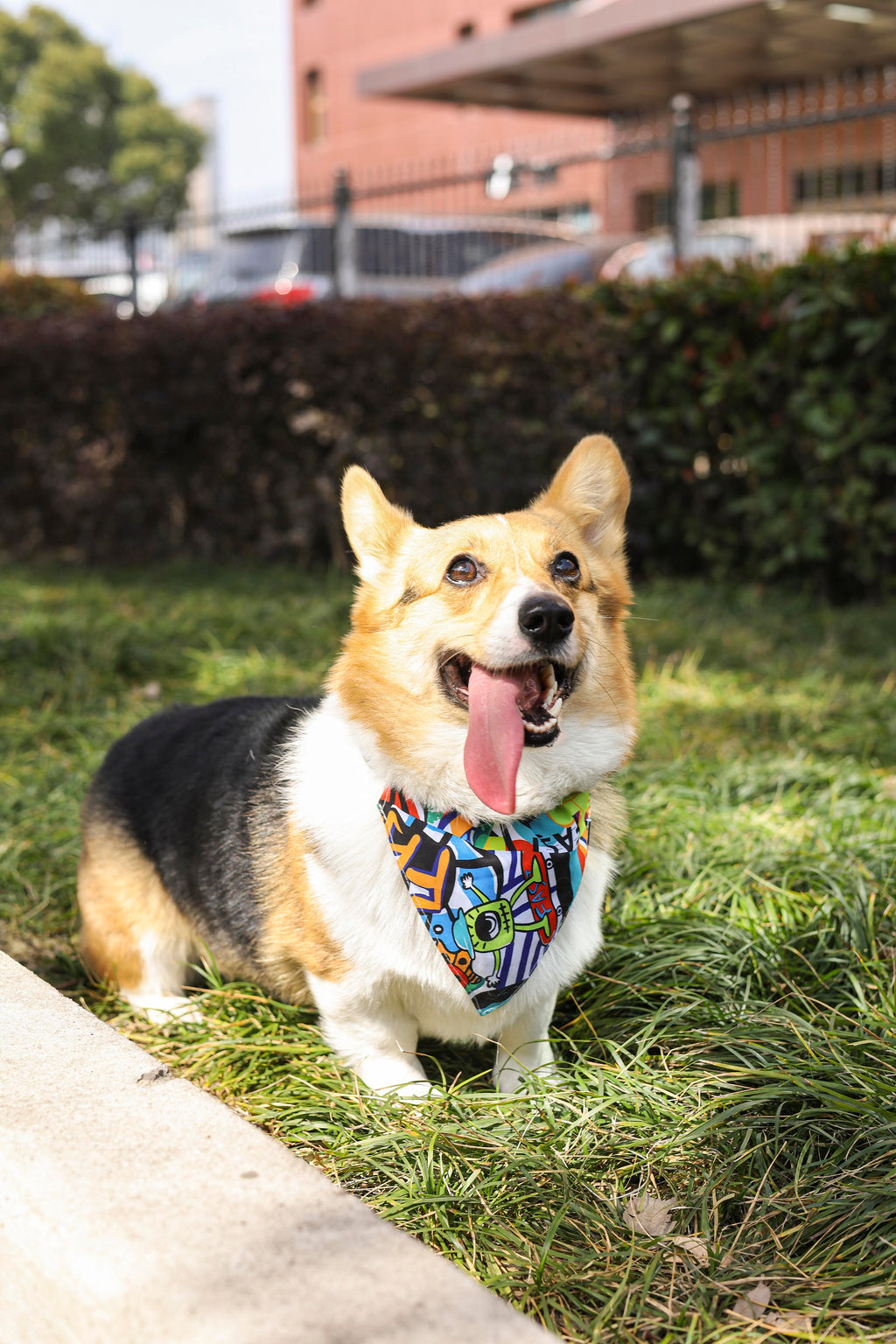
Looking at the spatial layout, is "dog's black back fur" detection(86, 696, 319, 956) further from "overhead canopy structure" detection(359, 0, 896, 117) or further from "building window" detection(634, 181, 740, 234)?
"overhead canopy structure" detection(359, 0, 896, 117)

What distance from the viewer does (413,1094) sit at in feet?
7.98

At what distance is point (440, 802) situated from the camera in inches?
92.9

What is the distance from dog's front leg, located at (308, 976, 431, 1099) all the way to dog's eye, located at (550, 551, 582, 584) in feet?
3.07

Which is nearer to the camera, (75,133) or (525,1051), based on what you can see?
(525,1051)

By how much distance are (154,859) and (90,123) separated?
55.2 m

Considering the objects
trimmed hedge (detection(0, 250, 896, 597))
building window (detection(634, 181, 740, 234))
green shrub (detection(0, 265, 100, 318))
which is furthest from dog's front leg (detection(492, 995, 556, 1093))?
building window (detection(634, 181, 740, 234))

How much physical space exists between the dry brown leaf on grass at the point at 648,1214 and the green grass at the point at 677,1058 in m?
0.02

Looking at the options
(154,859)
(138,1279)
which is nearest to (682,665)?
(154,859)

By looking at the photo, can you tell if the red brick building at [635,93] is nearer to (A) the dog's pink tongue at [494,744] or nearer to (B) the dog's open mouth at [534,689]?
(B) the dog's open mouth at [534,689]

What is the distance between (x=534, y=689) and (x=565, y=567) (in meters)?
0.32

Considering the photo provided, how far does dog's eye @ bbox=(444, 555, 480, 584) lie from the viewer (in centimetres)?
246

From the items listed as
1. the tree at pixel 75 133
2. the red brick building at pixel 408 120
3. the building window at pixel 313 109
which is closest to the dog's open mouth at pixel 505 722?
the red brick building at pixel 408 120

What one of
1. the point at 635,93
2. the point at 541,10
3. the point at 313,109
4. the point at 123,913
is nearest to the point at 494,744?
the point at 123,913

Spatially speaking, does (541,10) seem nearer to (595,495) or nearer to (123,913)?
(595,495)
